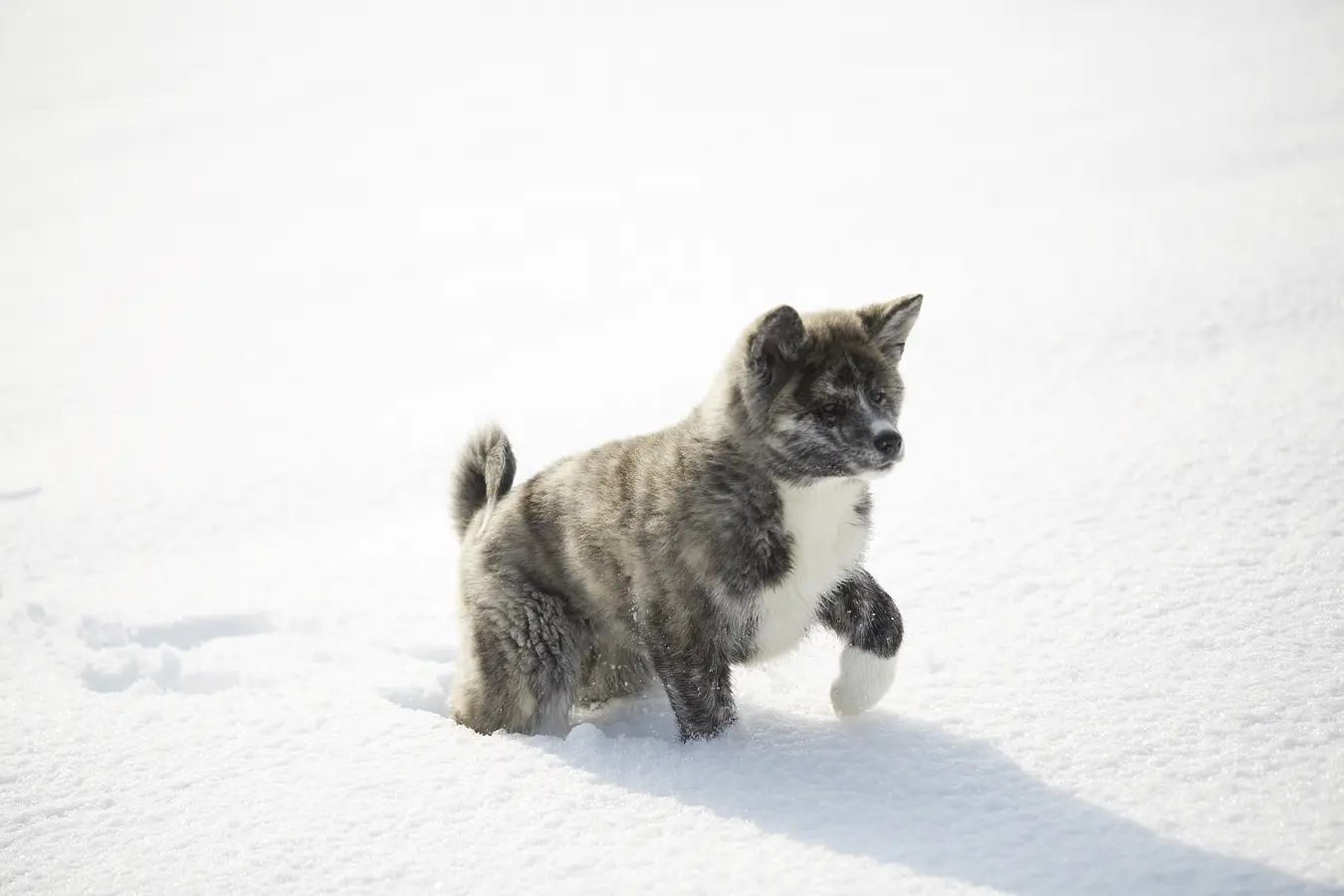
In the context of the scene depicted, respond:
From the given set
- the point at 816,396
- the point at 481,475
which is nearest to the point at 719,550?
the point at 816,396

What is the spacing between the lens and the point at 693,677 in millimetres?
3729

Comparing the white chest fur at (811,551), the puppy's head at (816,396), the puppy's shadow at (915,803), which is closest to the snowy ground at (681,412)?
the puppy's shadow at (915,803)

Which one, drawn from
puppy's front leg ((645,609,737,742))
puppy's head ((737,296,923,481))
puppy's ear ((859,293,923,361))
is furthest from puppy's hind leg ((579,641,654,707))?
puppy's ear ((859,293,923,361))

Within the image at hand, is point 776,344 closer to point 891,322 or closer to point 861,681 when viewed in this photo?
point 891,322

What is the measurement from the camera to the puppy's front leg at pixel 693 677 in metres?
3.72

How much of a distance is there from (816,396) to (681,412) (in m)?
3.54

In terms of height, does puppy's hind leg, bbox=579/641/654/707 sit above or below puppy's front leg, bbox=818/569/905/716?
below

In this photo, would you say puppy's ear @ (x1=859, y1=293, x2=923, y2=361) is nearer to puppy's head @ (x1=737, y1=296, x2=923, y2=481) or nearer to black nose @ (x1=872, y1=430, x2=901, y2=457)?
puppy's head @ (x1=737, y1=296, x2=923, y2=481)

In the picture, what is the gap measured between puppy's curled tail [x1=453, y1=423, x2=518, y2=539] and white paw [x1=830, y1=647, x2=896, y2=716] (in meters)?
1.68

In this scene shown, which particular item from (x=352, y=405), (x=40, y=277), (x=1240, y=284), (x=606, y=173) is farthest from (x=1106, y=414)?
(x=40, y=277)

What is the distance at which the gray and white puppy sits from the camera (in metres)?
3.61

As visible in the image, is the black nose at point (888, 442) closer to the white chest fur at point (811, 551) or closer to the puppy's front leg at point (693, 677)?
the white chest fur at point (811, 551)

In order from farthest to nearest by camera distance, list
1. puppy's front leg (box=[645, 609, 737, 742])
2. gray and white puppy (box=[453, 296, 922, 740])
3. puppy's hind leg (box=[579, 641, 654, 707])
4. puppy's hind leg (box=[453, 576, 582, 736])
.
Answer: puppy's hind leg (box=[579, 641, 654, 707]) < puppy's hind leg (box=[453, 576, 582, 736]) < puppy's front leg (box=[645, 609, 737, 742]) < gray and white puppy (box=[453, 296, 922, 740])

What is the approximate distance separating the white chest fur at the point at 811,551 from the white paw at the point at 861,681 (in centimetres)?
23
